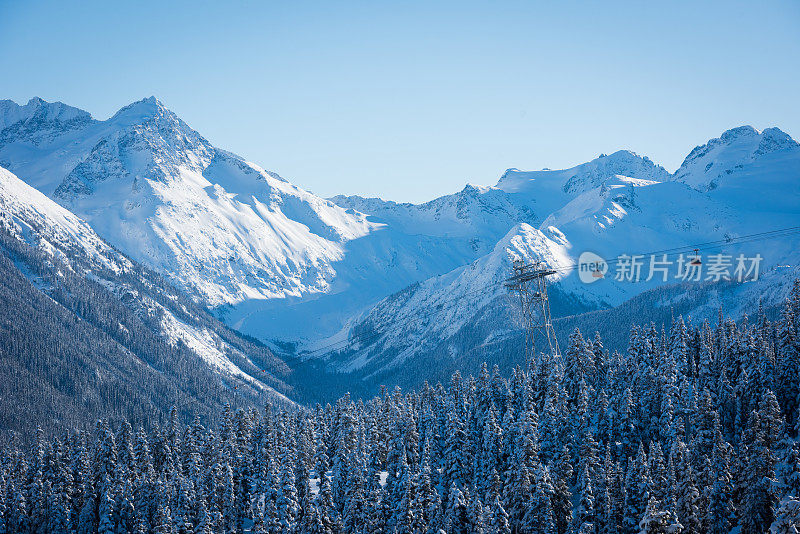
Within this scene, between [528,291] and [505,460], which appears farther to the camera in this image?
[505,460]

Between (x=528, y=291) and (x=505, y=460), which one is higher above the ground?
(x=528, y=291)

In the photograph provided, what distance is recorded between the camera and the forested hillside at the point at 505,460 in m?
71.0

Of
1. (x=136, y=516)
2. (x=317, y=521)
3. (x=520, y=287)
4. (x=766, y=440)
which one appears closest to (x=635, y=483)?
(x=766, y=440)

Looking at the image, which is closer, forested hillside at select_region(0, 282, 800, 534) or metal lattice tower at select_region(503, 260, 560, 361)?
forested hillside at select_region(0, 282, 800, 534)

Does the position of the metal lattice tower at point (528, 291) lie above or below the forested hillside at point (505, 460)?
above

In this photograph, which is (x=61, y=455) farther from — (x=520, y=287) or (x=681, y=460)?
(x=681, y=460)

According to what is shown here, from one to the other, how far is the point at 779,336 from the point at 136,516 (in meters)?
87.1

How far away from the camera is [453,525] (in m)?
77.6

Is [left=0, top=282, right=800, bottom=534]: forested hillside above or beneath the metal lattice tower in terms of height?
beneath

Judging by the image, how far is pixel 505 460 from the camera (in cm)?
9131

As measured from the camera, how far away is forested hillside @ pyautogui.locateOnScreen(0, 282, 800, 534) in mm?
71000

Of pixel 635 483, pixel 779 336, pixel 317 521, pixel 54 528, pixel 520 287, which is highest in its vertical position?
pixel 520 287

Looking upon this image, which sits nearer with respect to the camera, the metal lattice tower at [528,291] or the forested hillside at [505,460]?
the forested hillside at [505,460]

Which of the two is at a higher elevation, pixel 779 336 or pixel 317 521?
pixel 779 336
